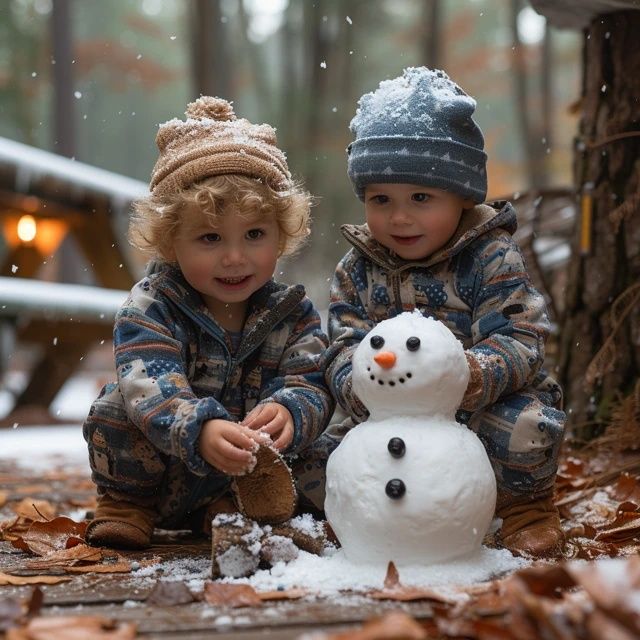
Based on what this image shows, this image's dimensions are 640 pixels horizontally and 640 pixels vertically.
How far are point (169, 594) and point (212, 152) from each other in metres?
1.19

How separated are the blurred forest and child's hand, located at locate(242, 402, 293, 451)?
10.6 m

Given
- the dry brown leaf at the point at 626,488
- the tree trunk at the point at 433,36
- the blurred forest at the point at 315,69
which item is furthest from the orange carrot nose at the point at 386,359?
the tree trunk at the point at 433,36

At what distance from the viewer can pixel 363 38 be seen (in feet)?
72.0

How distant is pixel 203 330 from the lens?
249 cm

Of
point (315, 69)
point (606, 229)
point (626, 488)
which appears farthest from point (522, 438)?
point (315, 69)

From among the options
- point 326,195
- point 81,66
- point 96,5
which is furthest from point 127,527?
point 96,5

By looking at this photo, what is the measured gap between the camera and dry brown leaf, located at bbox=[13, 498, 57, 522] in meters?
2.99

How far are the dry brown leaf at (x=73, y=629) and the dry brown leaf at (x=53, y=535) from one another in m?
0.79

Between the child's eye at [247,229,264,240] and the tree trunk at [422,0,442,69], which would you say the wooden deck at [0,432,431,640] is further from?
the tree trunk at [422,0,442,69]

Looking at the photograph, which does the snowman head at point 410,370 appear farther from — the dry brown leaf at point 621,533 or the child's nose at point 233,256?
the dry brown leaf at point 621,533

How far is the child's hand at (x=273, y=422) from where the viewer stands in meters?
2.21

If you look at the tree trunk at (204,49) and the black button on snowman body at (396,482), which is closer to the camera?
the black button on snowman body at (396,482)

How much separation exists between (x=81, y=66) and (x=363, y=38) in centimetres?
684

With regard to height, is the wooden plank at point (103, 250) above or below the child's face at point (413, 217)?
above
